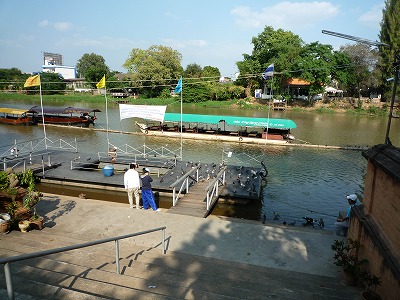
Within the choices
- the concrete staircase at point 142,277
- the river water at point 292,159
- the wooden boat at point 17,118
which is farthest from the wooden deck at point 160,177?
the wooden boat at point 17,118

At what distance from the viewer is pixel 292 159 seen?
2362 centimetres

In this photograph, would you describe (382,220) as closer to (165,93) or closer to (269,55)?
(269,55)

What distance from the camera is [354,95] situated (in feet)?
226

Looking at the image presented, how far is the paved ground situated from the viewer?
7919 mm

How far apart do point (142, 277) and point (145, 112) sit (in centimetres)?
1607

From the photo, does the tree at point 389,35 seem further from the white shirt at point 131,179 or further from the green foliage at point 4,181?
the green foliage at point 4,181

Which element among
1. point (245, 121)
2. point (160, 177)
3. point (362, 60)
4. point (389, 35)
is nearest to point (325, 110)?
point (362, 60)

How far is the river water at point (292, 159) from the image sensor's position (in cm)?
1448

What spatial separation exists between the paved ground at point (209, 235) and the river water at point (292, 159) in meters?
3.69

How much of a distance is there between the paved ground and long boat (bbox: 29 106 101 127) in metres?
28.7

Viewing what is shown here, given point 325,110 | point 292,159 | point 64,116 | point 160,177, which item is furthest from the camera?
point 325,110

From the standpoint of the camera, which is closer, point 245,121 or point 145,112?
point 145,112

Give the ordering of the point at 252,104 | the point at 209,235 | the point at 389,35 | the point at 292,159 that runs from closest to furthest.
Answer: the point at 209,235 < the point at 292,159 < the point at 389,35 < the point at 252,104

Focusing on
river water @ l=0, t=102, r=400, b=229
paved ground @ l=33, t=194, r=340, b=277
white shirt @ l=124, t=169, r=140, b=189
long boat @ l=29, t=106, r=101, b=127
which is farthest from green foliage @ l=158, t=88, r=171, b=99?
paved ground @ l=33, t=194, r=340, b=277
